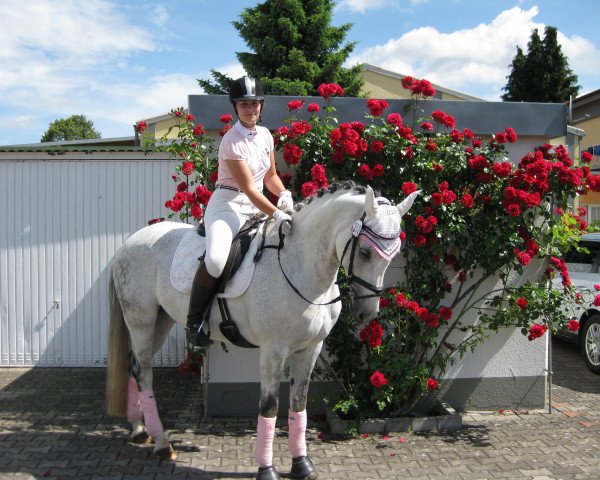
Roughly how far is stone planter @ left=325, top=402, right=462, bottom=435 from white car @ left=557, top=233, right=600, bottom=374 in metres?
3.13

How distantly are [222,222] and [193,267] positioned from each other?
1.53ft

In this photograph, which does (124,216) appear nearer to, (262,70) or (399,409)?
(399,409)

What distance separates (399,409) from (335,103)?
10.1 feet

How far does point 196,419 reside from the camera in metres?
5.45

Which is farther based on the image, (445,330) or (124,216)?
(124,216)

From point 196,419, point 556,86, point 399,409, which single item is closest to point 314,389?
point 399,409

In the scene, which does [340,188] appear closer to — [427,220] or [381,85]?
[427,220]

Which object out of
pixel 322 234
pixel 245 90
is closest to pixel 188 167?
pixel 245 90

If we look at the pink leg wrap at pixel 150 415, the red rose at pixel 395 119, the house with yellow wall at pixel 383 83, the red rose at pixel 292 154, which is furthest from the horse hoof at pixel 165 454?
the house with yellow wall at pixel 383 83

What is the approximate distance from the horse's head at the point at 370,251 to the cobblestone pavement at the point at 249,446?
1.67 meters

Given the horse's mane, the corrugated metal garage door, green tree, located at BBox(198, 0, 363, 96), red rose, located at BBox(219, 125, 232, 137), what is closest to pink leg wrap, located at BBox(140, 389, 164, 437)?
the horse's mane

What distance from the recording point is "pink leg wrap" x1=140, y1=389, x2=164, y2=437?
15.0ft

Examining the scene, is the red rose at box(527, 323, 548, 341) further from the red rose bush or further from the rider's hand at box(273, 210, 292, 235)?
the rider's hand at box(273, 210, 292, 235)

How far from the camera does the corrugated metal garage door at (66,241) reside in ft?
24.0
